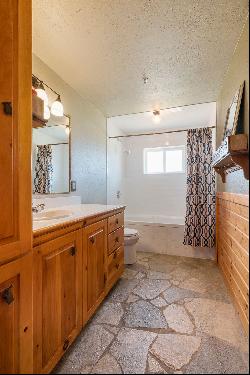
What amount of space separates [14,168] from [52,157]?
4.68ft

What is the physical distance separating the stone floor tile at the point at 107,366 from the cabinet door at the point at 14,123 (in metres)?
0.49

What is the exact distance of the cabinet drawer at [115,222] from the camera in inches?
72.4

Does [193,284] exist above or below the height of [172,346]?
below

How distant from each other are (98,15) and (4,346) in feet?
5.96

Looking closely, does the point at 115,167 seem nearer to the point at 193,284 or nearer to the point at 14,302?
the point at 193,284

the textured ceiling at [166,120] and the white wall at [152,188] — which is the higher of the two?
the textured ceiling at [166,120]

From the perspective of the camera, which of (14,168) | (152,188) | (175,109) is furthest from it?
(152,188)

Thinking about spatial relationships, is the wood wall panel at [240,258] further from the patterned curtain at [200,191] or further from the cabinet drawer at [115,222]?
the patterned curtain at [200,191]

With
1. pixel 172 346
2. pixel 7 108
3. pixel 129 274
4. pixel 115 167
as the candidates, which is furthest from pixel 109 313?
pixel 115 167

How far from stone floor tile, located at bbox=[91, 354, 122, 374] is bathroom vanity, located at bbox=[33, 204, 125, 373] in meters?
0.22

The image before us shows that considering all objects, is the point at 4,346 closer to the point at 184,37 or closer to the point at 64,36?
the point at 64,36

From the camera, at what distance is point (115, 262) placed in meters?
1.97

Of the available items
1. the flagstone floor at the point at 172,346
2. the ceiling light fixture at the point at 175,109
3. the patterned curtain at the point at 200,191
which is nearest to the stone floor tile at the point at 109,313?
the flagstone floor at the point at 172,346

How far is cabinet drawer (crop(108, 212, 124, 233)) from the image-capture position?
1840 millimetres
